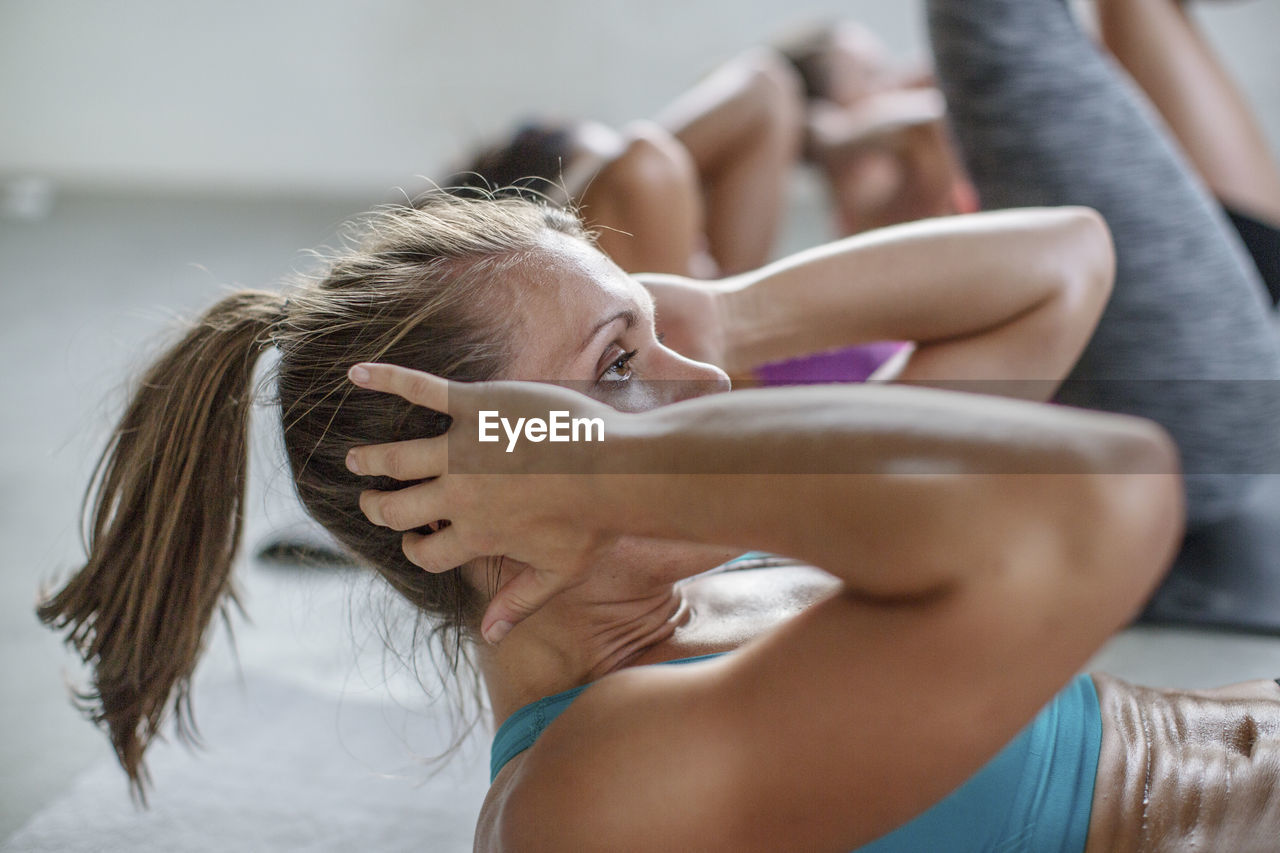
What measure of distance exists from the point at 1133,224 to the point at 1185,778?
0.91 meters

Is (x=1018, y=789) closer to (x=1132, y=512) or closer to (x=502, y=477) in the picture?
(x=1132, y=512)

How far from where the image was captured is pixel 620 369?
2.89 feet

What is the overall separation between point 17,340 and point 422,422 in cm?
266

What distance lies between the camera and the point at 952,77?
1.61 meters

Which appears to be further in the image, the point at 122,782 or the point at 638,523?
the point at 122,782

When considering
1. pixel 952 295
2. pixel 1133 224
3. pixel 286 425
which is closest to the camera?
pixel 286 425

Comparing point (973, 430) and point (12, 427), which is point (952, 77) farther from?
point (12, 427)

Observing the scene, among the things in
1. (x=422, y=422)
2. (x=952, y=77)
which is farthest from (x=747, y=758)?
(x=952, y=77)

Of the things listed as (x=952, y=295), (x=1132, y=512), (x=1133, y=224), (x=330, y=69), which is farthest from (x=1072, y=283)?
(x=330, y=69)

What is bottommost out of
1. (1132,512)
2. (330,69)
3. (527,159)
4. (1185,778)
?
(1185,778)

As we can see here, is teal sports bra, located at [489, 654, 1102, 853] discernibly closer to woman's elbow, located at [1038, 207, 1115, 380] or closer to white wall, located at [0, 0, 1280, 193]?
woman's elbow, located at [1038, 207, 1115, 380]

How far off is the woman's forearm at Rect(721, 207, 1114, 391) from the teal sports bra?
0.45m

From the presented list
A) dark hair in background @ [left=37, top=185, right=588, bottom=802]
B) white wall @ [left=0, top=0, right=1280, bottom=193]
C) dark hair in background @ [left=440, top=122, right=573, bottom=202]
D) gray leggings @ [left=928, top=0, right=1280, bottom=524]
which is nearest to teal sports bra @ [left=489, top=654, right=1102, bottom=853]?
dark hair in background @ [left=37, top=185, right=588, bottom=802]

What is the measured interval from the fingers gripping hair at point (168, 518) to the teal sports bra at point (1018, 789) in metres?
0.34
